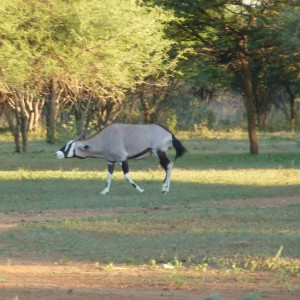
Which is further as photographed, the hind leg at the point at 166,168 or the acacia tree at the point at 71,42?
the acacia tree at the point at 71,42

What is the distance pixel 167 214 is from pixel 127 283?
7347mm

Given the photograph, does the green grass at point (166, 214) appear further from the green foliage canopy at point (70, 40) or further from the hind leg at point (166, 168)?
the green foliage canopy at point (70, 40)

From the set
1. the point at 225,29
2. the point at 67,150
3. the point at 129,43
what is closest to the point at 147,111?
the point at 225,29

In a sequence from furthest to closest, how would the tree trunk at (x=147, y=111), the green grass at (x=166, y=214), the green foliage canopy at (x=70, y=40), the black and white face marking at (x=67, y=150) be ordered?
the tree trunk at (x=147, y=111)
the green foliage canopy at (x=70, y=40)
the black and white face marking at (x=67, y=150)
the green grass at (x=166, y=214)

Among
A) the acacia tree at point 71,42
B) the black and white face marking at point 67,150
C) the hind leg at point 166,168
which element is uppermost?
the acacia tree at point 71,42

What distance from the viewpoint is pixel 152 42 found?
2672 centimetres

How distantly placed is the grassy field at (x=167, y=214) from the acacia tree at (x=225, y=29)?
3.36 metres

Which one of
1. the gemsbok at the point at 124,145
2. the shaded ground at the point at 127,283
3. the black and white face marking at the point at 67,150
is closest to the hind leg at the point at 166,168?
the gemsbok at the point at 124,145

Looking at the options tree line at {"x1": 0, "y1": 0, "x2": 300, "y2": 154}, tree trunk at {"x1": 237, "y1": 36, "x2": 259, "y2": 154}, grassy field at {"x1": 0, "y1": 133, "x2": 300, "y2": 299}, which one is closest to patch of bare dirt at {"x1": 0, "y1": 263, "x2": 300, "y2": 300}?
grassy field at {"x1": 0, "y1": 133, "x2": 300, "y2": 299}

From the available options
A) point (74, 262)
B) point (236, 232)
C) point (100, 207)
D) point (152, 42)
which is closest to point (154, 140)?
point (100, 207)

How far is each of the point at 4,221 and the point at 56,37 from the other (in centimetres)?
872

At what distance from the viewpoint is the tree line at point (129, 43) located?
23891 millimetres

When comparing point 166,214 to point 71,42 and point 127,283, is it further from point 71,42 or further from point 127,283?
point 71,42

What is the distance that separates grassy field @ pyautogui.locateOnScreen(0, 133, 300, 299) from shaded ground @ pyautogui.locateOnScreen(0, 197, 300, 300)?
1.36ft
